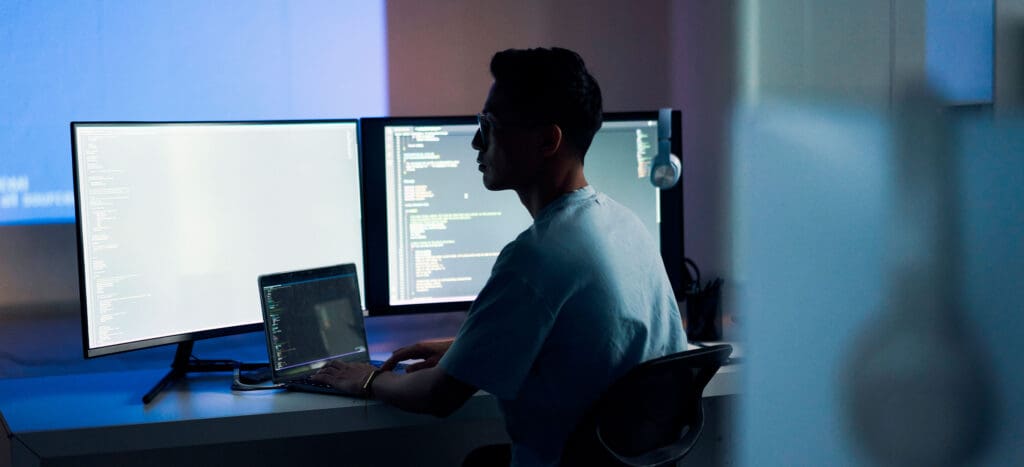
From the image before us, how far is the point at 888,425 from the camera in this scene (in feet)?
0.84

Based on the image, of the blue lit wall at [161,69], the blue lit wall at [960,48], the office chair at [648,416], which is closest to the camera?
the blue lit wall at [960,48]

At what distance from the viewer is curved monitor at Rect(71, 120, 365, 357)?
5.19 feet

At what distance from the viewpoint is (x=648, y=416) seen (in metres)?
1.23

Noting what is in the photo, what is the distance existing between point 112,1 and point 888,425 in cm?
201

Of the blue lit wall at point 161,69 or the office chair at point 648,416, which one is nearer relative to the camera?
the office chair at point 648,416

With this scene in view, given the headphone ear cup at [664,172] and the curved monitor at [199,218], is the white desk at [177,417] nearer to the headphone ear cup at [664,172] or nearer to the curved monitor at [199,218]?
the curved monitor at [199,218]

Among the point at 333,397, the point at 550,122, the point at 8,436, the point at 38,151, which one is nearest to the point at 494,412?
the point at 333,397

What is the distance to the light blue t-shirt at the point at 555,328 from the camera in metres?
1.20

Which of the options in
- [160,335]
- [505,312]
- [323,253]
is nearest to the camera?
[505,312]

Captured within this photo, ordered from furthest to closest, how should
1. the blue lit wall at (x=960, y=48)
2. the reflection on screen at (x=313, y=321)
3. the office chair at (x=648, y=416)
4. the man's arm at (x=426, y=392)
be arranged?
1. the reflection on screen at (x=313, y=321)
2. the man's arm at (x=426, y=392)
3. the office chair at (x=648, y=416)
4. the blue lit wall at (x=960, y=48)

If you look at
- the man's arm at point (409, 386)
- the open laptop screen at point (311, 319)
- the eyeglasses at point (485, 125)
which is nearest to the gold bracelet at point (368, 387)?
the man's arm at point (409, 386)

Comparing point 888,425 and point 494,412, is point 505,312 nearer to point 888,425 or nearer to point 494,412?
point 494,412

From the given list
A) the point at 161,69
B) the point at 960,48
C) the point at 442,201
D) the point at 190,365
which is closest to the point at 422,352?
the point at 442,201

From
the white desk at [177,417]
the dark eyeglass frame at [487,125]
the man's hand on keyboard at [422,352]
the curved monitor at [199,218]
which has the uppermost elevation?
the dark eyeglass frame at [487,125]
